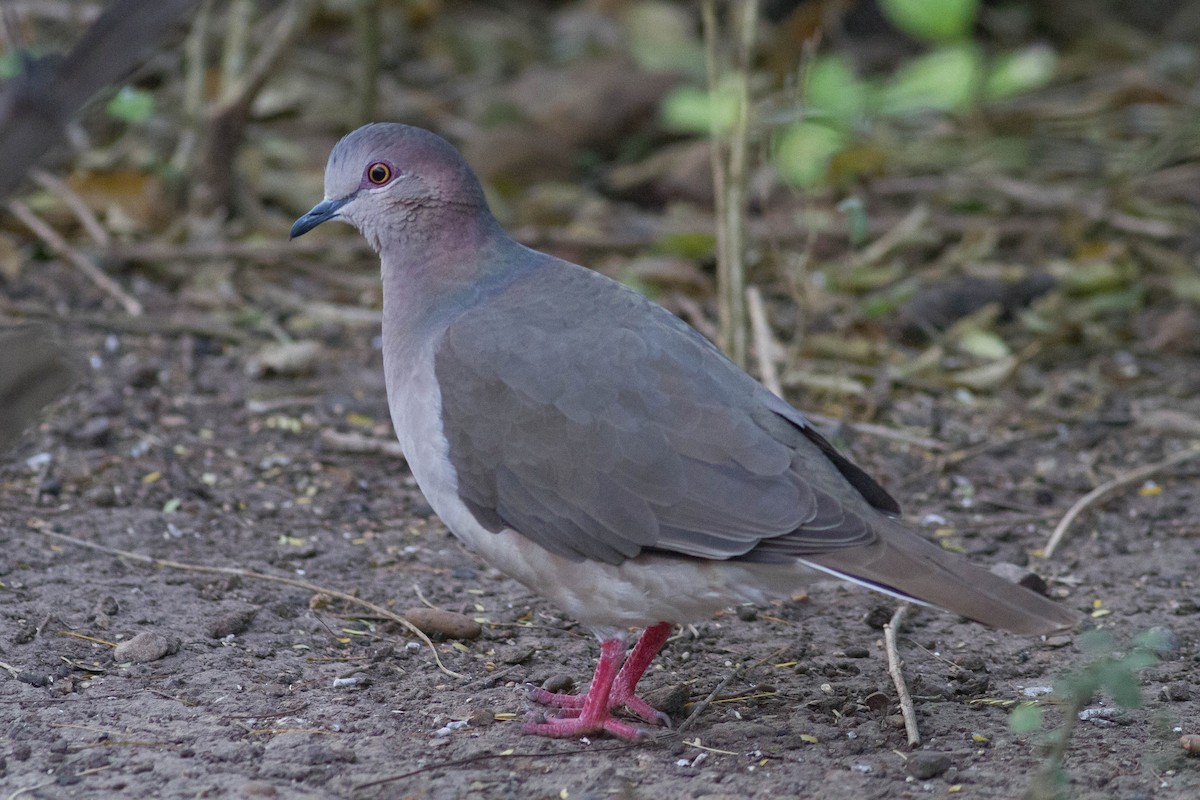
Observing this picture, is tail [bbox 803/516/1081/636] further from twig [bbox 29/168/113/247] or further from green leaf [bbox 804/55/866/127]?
twig [bbox 29/168/113/247]

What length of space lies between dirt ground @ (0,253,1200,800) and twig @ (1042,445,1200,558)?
0.04 metres

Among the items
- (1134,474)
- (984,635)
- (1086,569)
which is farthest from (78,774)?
(1134,474)

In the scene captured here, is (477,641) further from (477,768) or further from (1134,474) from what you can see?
A: (1134,474)

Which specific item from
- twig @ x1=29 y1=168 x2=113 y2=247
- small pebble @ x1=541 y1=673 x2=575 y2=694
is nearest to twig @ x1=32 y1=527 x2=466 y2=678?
small pebble @ x1=541 y1=673 x2=575 y2=694

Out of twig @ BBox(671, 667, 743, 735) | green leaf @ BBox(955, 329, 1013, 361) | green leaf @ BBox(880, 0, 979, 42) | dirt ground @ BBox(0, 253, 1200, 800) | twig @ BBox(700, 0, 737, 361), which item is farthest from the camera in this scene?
green leaf @ BBox(955, 329, 1013, 361)

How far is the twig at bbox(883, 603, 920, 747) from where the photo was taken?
3.35 m

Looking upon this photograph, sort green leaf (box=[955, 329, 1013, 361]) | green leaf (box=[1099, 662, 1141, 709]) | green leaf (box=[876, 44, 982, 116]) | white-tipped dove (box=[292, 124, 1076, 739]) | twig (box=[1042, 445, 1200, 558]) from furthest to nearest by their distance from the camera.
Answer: green leaf (box=[955, 329, 1013, 361]) < green leaf (box=[876, 44, 982, 116]) < twig (box=[1042, 445, 1200, 558]) < white-tipped dove (box=[292, 124, 1076, 739]) < green leaf (box=[1099, 662, 1141, 709])

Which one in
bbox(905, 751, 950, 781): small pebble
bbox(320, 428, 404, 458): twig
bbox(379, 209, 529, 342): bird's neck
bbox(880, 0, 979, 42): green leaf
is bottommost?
bbox(905, 751, 950, 781): small pebble

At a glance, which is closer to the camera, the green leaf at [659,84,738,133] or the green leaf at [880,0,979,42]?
the green leaf at [659,84,738,133]

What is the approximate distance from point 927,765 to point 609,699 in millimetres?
825

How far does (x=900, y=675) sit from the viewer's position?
3.59 meters

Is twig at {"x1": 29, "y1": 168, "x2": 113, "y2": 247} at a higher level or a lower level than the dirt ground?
higher

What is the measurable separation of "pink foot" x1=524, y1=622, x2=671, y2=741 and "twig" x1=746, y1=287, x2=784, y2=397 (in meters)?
1.84

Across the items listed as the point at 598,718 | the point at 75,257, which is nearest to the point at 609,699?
the point at 598,718
